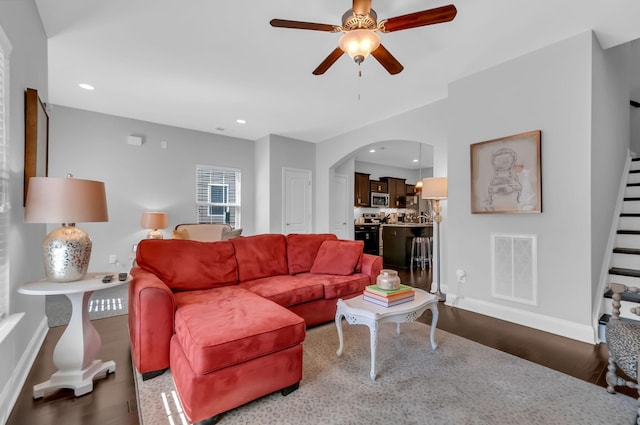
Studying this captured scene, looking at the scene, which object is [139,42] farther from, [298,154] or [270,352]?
[298,154]

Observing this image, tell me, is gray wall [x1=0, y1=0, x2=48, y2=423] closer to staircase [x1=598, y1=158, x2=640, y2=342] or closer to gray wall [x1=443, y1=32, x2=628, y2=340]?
gray wall [x1=443, y1=32, x2=628, y2=340]

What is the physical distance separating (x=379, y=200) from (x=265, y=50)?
21.0 feet

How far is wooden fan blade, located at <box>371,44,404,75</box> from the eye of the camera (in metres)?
2.25

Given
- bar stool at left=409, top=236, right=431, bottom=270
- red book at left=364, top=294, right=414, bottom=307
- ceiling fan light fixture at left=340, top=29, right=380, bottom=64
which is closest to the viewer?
ceiling fan light fixture at left=340, top=29, right=380, bottom=64

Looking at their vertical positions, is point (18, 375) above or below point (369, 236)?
below

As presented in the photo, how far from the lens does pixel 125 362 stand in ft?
7.13

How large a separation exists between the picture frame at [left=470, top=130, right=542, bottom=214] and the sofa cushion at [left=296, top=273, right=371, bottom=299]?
1516mm

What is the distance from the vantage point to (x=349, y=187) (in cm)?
690

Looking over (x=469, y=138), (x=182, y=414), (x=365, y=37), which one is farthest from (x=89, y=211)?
(x=469, y=138)

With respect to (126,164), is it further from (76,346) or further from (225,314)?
(225,314)

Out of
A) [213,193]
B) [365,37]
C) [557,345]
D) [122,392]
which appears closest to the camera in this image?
[122,392]

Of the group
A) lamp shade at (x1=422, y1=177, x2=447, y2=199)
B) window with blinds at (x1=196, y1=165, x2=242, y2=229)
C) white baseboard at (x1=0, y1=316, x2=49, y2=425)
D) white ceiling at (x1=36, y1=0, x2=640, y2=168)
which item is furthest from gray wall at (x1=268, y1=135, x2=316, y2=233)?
white baseboard at (x1=0, y1=316, x2=49, y2=425)

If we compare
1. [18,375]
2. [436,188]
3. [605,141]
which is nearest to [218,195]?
[436,188]

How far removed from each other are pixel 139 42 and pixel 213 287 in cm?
245
